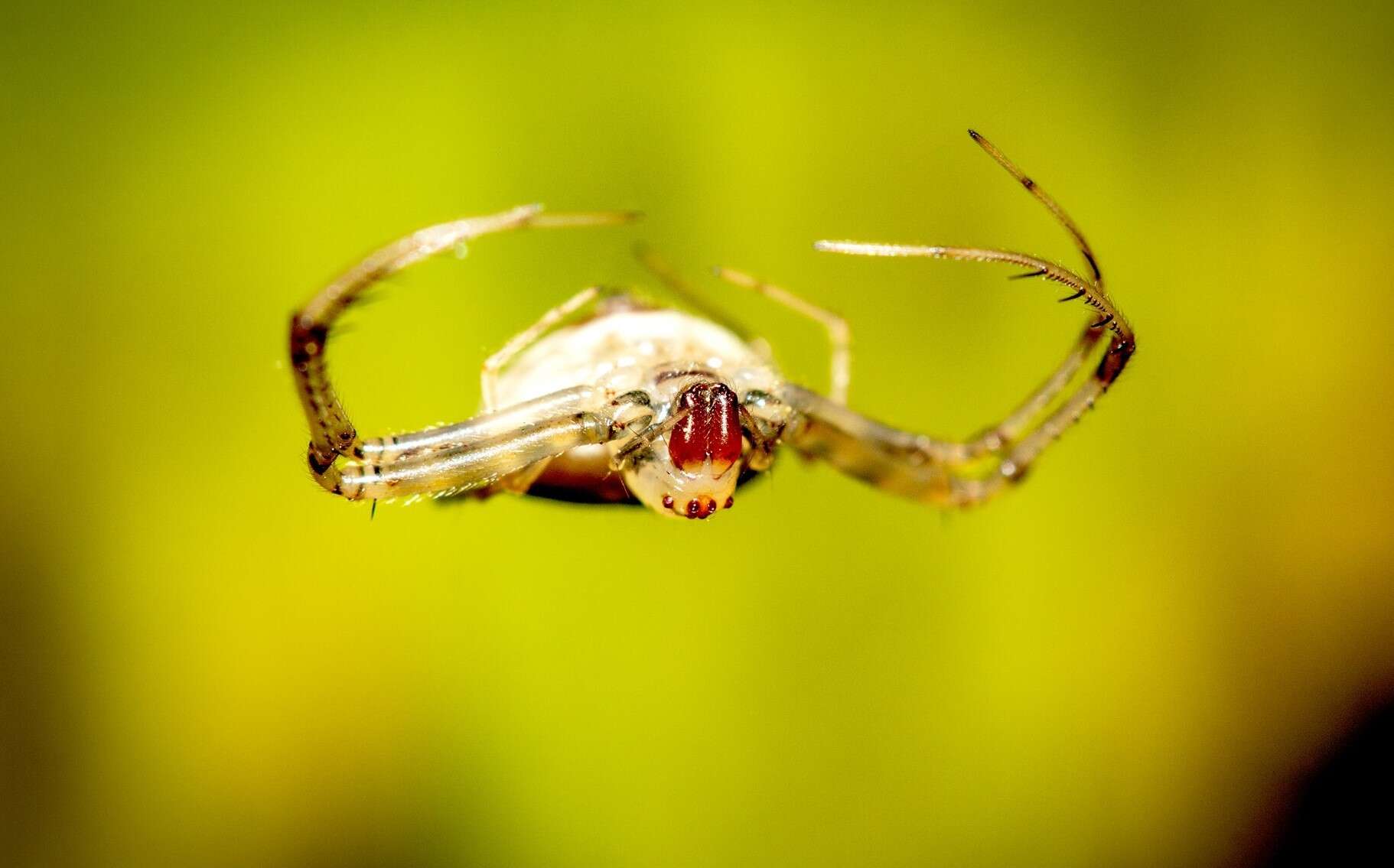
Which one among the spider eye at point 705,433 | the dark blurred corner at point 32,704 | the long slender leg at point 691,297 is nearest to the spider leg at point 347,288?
the spider eye at point 705,433

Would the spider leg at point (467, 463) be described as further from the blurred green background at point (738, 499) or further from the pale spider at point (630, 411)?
the blurred green background at point (738, 499)

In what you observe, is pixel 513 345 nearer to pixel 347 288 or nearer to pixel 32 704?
pixel 347 288

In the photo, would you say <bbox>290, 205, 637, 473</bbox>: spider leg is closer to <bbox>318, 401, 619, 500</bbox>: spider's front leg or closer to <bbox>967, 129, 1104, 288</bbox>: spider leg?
<bbox>318, 401, 619, 500</bbox>: spider's front leg

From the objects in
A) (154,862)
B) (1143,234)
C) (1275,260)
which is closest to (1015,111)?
(1143,234)

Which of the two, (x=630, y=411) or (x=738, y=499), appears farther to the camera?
(x=738, y=499)

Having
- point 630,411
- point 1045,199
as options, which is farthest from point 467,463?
point 1045,199

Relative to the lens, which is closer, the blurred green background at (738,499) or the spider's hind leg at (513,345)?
the spider's hind leg at (513,345)


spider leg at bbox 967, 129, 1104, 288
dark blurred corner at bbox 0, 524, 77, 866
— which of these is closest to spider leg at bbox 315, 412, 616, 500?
spider leg at bbox 967, 129, 1104, 288

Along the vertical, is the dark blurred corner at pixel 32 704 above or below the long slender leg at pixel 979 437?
below
